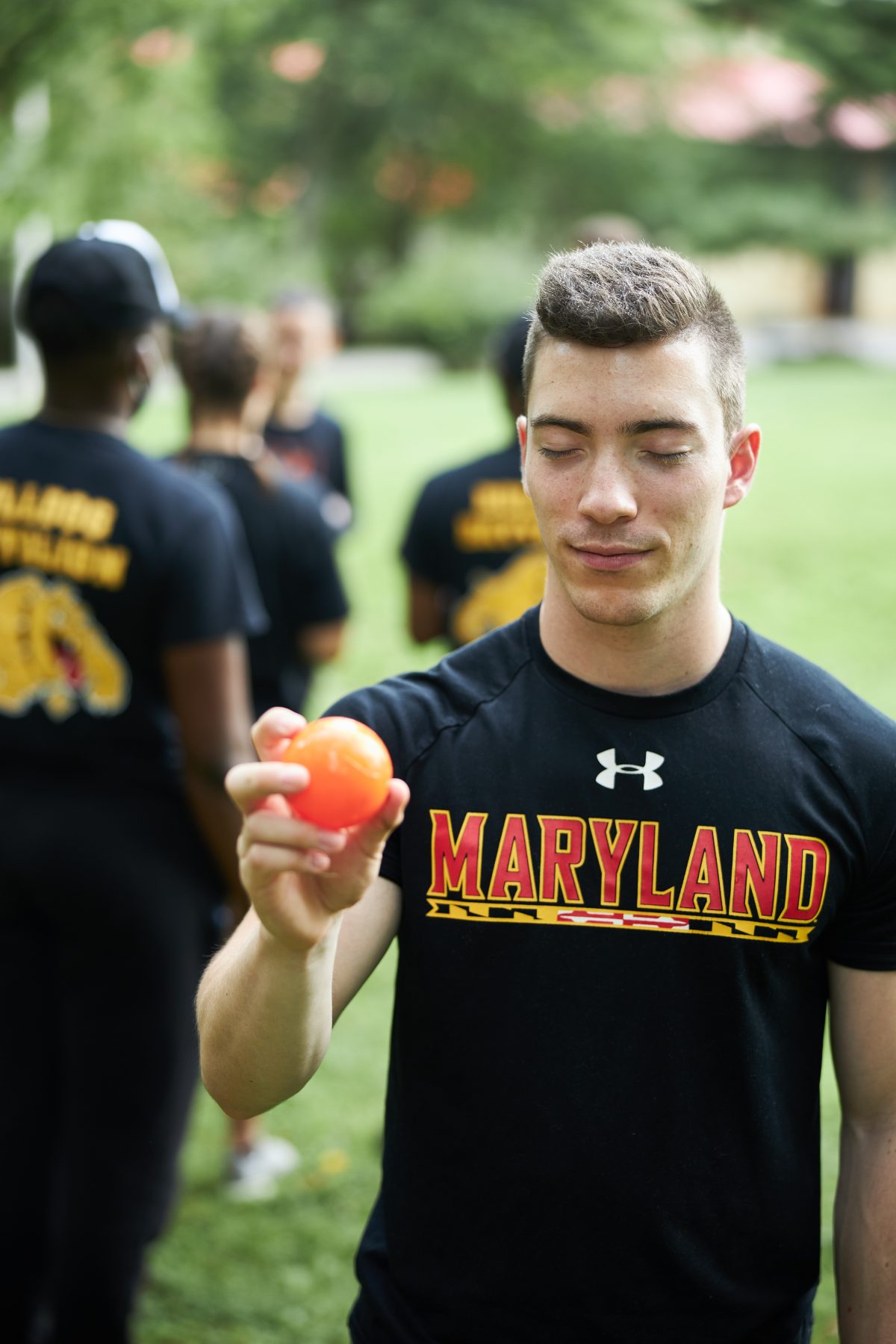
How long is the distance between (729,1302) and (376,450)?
1531 centimetres

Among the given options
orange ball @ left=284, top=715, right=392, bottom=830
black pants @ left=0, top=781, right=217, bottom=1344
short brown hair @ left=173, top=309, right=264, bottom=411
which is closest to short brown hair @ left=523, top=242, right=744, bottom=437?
orange ball @ left=284, top=715, right=392, bottom=830

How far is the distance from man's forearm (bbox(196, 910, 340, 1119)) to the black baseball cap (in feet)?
5.82

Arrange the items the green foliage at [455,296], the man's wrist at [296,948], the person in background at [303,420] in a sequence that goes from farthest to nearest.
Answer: the green foliage at [455,296]
the person in background at [303,420]
the man's wrist at [296,948]

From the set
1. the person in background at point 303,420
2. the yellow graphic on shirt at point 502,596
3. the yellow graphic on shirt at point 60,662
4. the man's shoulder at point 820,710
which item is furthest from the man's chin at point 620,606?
the person in background at point 303,420

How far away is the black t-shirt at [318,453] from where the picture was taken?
6.45m

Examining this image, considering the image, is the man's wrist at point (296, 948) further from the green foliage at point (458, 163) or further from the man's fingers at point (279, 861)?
the green foliage at point (458, 163)

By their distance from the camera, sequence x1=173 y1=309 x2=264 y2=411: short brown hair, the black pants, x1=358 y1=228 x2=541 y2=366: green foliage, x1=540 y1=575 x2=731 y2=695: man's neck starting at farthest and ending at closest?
1. x1=358 y1=228 x2=541 y2=366: green foliage
2. x1=173 y1=309 x2=264 y2=411: short brown hair
3. the black pants
4. x1=540 y1=575 x2=731 y2=695: man's neck

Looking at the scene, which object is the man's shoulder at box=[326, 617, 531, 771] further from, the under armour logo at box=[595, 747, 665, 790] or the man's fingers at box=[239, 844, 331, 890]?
the man's fingers at box=[239, 844, 331, 890]

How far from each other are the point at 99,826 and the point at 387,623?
26.2 ft

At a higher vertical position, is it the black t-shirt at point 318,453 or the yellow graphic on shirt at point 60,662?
the black t-shirt at point 318,453

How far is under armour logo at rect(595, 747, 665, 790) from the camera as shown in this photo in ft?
6.26

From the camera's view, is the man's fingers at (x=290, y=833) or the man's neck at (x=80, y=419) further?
the man's neck at (x=80, y=419)

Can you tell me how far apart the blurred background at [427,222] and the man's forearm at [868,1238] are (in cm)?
201

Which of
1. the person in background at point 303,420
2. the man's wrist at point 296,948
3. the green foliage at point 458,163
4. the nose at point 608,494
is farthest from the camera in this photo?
the green foliage at point 458,163
